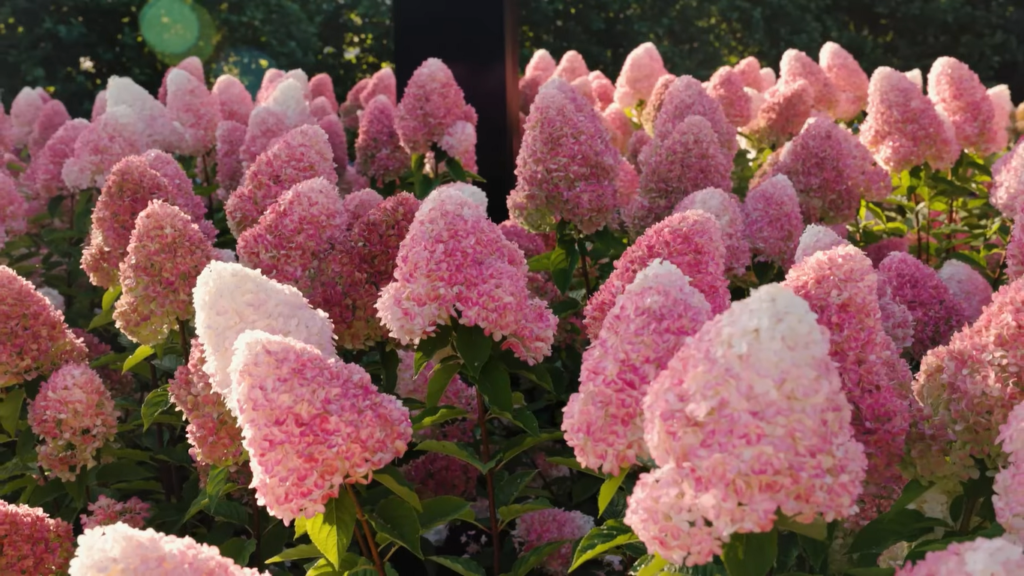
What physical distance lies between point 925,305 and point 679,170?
3.19ft

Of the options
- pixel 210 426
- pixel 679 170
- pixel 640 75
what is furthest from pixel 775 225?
pixel 640 75

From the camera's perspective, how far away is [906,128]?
328cm

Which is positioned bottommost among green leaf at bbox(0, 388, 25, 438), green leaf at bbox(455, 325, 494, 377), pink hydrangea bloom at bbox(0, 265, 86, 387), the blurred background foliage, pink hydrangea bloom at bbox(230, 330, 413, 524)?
the blurred background foliage

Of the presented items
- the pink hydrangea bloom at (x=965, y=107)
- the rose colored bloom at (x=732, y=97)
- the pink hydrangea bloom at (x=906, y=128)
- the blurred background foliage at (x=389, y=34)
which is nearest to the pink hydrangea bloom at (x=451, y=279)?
the pink hydrangea bloom at (x=906, y=128)

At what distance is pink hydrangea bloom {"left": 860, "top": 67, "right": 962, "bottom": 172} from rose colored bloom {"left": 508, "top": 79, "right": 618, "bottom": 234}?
1.25m

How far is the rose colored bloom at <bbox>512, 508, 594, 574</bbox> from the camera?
7.80 ft

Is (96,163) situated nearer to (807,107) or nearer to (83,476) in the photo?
(83,476)

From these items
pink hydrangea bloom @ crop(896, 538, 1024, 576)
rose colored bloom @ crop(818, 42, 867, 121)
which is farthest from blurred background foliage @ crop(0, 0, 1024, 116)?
pink hydrangea bloom @ crop(896, 538, 1024, 576)

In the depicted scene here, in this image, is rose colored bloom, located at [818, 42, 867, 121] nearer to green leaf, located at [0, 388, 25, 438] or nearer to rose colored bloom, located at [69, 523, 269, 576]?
green leaf, located at [0, 388, 25, 438]

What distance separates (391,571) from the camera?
1.67 meters

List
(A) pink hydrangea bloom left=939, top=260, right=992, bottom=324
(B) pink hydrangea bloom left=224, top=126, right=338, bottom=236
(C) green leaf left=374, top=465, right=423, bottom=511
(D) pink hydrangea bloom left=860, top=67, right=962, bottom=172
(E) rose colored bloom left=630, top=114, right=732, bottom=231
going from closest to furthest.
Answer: (C) green leaf left=374, top=465, right=423, bottom=511, (A) pink hydrangea bloom left=939, top=260, right=992, bottom=324, (B) pink hydrangea bloom left=224, top=126, right=338, bottom=236, (E) rose colored bloom left=630, top=114, right=732, bottom=231, (D) pink hydrangea bloom left=860, top=67, right=962, bottom=172

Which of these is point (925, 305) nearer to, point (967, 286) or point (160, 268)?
point (967, 286)

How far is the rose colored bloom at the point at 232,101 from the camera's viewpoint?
15.7ft

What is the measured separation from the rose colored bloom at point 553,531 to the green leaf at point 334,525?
0.99 meters
